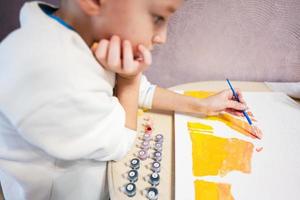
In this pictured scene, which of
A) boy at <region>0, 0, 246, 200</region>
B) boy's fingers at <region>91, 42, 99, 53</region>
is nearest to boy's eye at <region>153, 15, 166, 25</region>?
boy at <region>0, 0, 246, 200</region>

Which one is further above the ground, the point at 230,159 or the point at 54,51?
the point at 54,51

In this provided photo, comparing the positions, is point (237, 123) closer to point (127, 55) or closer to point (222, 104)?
point (222, 104)

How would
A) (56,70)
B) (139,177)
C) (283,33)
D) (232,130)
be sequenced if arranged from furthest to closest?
1. (283,33)
2. (232,130)
3. (139,177)
4. (56,70)

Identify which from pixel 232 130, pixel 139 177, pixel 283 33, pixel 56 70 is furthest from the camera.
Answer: pixel 283 33

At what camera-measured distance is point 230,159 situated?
549 millimetres

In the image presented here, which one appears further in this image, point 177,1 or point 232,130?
point 232,130

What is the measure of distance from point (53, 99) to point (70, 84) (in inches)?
Result: 1.3

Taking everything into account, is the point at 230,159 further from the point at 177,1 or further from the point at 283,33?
the point at 283,33

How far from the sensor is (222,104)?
688 mm

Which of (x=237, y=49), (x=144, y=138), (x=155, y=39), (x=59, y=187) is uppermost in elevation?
(x=237, y=49)

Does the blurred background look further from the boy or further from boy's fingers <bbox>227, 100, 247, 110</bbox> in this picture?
the boy

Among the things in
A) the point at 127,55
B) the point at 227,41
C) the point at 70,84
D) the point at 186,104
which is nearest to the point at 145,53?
the point at 127,55

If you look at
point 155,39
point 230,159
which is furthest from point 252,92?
point 155,39

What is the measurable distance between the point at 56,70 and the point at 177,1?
0.67 ft
